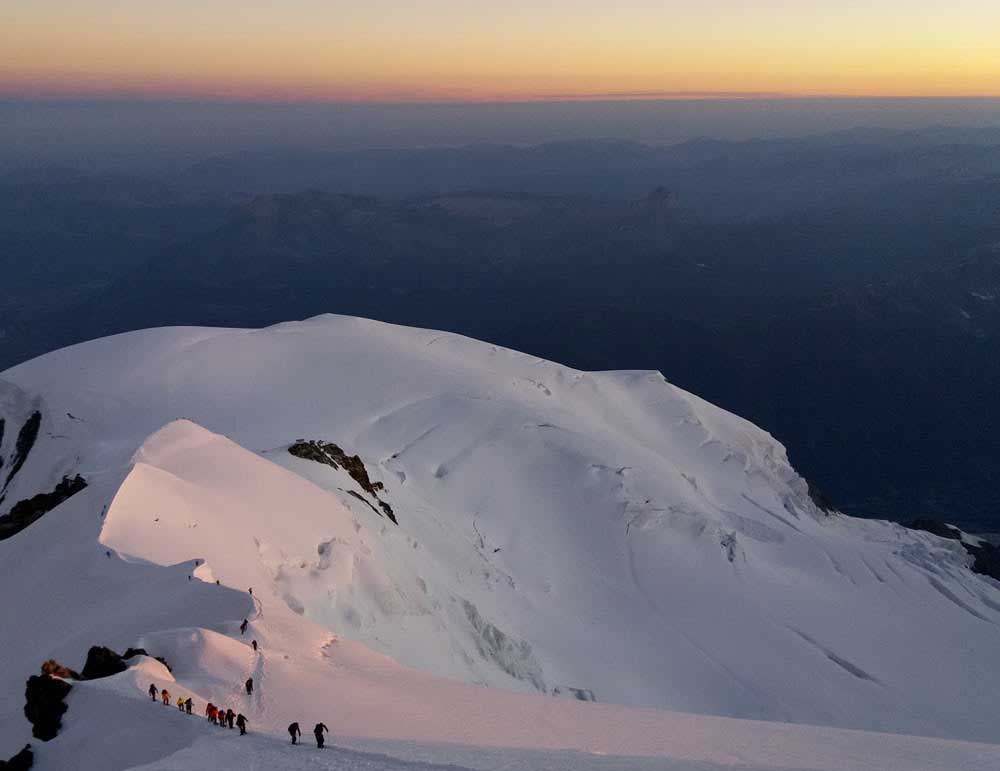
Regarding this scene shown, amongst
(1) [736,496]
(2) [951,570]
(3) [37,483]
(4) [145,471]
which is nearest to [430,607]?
(4) [145,471]

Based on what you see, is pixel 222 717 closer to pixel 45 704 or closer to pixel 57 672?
pixel 45 704

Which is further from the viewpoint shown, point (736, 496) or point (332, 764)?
point (736, 496)

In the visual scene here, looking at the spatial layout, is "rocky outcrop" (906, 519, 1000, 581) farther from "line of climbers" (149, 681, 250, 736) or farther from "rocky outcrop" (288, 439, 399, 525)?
"line of climbers" (149, 681, 250, 736)

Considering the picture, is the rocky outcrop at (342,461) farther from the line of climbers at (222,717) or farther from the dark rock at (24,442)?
the line of climbers at (222,717)

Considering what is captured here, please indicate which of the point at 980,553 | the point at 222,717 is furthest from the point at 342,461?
the point at 980,553

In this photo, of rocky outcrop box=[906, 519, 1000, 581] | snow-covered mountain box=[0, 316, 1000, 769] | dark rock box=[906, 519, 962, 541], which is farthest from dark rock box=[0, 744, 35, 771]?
dark rock box=[906, 519, 962, 541]

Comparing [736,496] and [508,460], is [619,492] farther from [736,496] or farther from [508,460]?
[736,496]

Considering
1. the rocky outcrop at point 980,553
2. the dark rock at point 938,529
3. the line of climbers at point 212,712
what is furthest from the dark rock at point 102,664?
the dark rock at point 938,529
